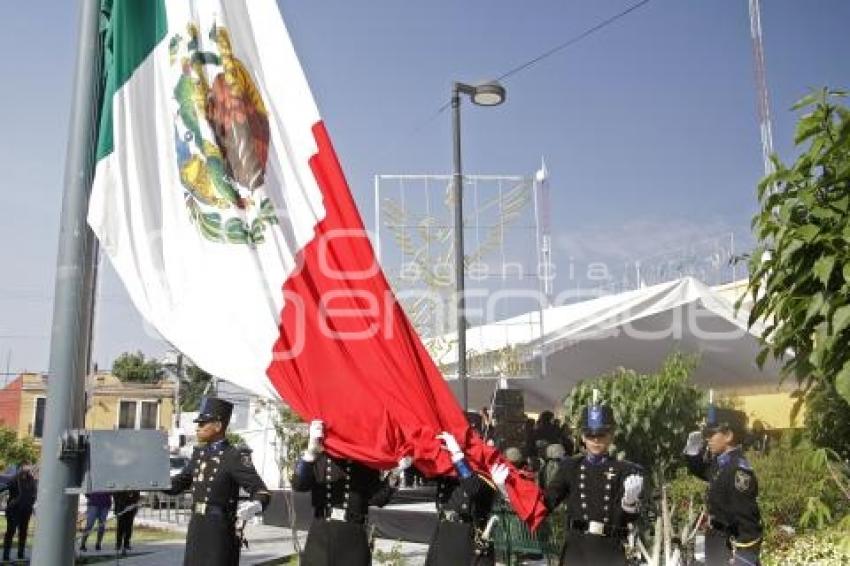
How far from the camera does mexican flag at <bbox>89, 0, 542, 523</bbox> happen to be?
3.90 m

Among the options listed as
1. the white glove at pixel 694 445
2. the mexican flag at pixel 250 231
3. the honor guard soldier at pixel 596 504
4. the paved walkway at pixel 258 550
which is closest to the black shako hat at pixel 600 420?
the honor guard soldier at pixel 596 504

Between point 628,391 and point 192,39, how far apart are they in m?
8.14

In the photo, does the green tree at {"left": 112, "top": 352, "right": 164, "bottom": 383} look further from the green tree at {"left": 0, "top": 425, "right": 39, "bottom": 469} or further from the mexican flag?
the mexican flag

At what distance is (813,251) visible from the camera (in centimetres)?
→ 345

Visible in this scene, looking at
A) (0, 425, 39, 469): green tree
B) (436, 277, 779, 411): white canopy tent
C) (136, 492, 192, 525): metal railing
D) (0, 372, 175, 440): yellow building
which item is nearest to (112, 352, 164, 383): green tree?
(0, 372, 175, 440): yellow building

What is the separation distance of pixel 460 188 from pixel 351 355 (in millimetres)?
7418

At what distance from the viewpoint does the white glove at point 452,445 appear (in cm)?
460

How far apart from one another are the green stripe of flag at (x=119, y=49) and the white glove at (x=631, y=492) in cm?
375

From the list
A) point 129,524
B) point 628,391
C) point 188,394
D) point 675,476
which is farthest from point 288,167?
point 188,394

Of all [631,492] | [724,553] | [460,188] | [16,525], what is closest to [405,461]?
[631,492]

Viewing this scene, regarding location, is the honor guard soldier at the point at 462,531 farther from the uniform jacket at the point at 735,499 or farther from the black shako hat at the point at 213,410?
the uniform jacket at the point at 735,499

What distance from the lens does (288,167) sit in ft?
14.6

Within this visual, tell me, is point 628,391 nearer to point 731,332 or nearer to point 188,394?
point 731,332

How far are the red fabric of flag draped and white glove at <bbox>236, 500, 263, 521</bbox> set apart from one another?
1.97m
